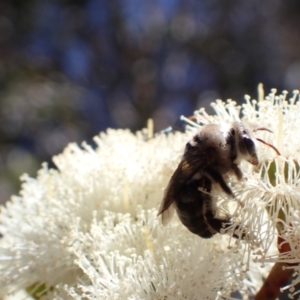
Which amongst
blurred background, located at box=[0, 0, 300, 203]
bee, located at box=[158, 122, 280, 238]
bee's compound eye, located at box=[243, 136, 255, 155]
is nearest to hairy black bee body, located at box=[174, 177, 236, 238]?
bee, located at box=[158, 122, 280, 238]

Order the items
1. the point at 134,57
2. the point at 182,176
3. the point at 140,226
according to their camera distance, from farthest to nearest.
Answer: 1. the point at 134,57
2. the point at 140,226
3. the point at 182,176

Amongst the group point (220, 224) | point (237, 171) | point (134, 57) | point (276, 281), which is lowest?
point (276, 281)

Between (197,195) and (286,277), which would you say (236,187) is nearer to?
(197,195)

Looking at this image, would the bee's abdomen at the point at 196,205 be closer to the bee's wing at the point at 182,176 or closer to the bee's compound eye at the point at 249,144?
the bee's wing at the point at 182,176

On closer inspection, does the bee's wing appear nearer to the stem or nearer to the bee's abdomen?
the bee's abdomen

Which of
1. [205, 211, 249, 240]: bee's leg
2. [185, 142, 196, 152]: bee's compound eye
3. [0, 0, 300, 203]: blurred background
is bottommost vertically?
[205, 211, 249, 240]: bee's leg

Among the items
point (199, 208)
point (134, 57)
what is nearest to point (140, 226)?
point (199, 208)

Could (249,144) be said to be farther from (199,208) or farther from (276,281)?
(276,281)

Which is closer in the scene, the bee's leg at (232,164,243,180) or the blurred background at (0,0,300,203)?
the bee's leg at (232,164,243,180)
